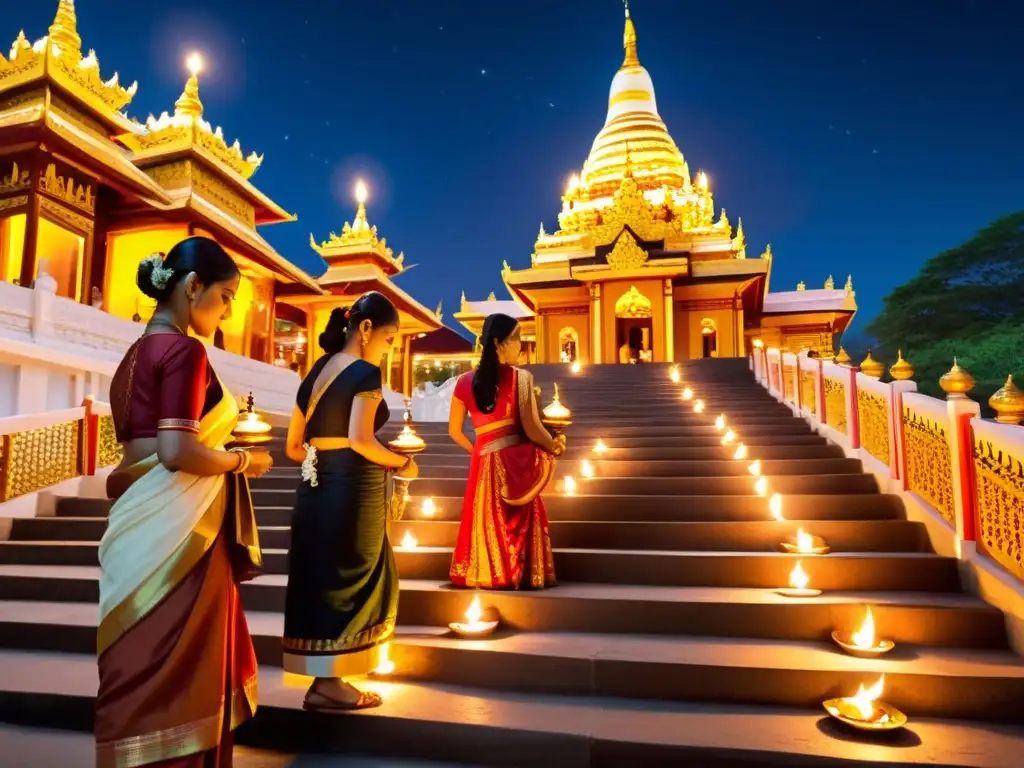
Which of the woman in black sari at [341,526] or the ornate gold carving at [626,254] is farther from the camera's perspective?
the ornate gold carving at [626,254]

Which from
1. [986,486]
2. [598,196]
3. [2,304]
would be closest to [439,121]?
[598,196]

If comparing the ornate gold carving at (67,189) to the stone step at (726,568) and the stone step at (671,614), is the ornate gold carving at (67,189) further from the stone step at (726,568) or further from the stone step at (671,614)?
the stone step at (726,568)

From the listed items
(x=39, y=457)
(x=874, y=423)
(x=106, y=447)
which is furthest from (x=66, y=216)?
(x=874, y=423)

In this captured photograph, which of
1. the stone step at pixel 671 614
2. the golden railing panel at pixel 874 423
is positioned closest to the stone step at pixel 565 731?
the stone step at pixel 671 614

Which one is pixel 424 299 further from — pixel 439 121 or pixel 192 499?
pixel 192 499

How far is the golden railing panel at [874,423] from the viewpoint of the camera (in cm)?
557

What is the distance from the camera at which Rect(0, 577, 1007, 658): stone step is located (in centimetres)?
346

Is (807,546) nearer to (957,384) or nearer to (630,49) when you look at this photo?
(957,384)

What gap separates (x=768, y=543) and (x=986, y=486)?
1.41 meters

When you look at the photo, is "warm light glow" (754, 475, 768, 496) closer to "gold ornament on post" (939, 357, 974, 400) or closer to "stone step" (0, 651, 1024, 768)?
"gold ornament on post" (939, 357, 974, 400)

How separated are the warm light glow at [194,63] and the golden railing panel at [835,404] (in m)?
14.8

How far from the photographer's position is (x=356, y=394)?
2.78m

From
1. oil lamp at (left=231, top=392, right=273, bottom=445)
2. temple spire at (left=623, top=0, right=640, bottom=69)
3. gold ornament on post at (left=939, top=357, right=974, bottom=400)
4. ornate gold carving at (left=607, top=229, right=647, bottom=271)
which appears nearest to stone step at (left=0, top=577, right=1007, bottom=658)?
gold ornament on post at (left=939, top=357, right=974, bottom=400)

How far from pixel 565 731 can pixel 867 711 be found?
130cm
